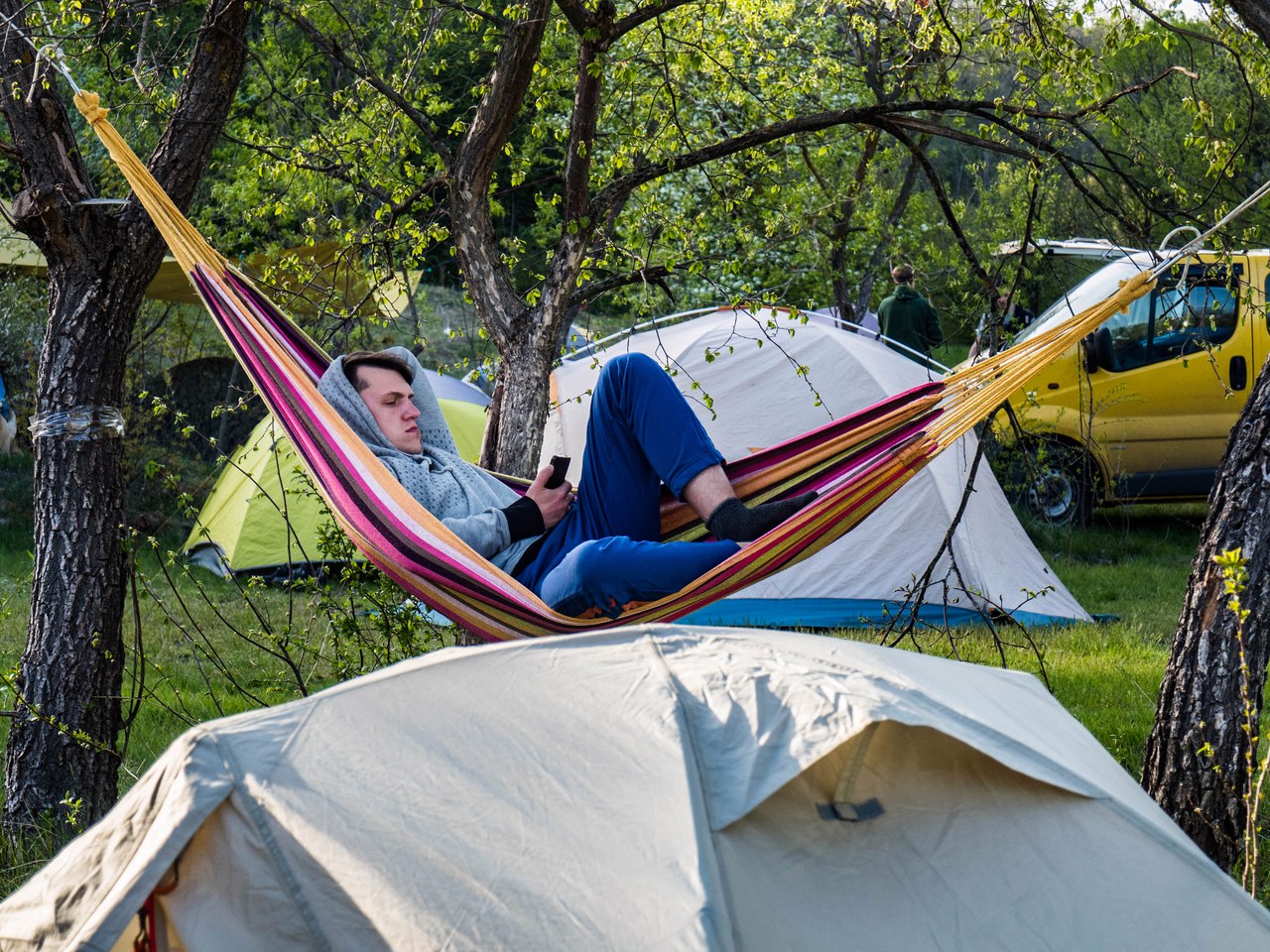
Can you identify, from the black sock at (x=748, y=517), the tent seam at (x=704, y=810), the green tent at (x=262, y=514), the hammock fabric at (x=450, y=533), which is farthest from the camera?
the green tent at (x=262, y=514)

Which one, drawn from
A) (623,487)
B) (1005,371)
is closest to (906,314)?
(1005,371)

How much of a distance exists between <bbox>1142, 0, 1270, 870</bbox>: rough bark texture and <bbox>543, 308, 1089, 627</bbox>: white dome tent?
Result: 224 centimetres

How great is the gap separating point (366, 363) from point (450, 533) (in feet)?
2.21

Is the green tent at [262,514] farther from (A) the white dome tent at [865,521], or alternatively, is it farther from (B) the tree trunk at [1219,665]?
(B) the tree trunk at [1219,665]

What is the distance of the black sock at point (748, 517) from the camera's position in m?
2.36

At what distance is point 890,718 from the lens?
137cm

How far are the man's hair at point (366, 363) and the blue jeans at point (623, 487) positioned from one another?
1.39 feet

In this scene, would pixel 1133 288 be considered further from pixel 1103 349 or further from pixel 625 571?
pixel 1103 349

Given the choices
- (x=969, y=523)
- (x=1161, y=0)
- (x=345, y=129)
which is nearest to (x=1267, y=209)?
(x=969, y=523)

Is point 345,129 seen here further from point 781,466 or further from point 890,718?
point 890,718

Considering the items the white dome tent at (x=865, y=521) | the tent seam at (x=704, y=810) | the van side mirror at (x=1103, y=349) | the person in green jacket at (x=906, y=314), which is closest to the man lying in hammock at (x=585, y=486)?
the tent seam at (x=704, y=810)

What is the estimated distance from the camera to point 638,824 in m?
1.28

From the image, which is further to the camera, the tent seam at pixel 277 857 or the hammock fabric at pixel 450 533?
the hammock fabric at pixel 450 533

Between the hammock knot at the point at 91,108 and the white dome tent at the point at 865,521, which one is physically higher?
the hammock knot at the point at 91,108
